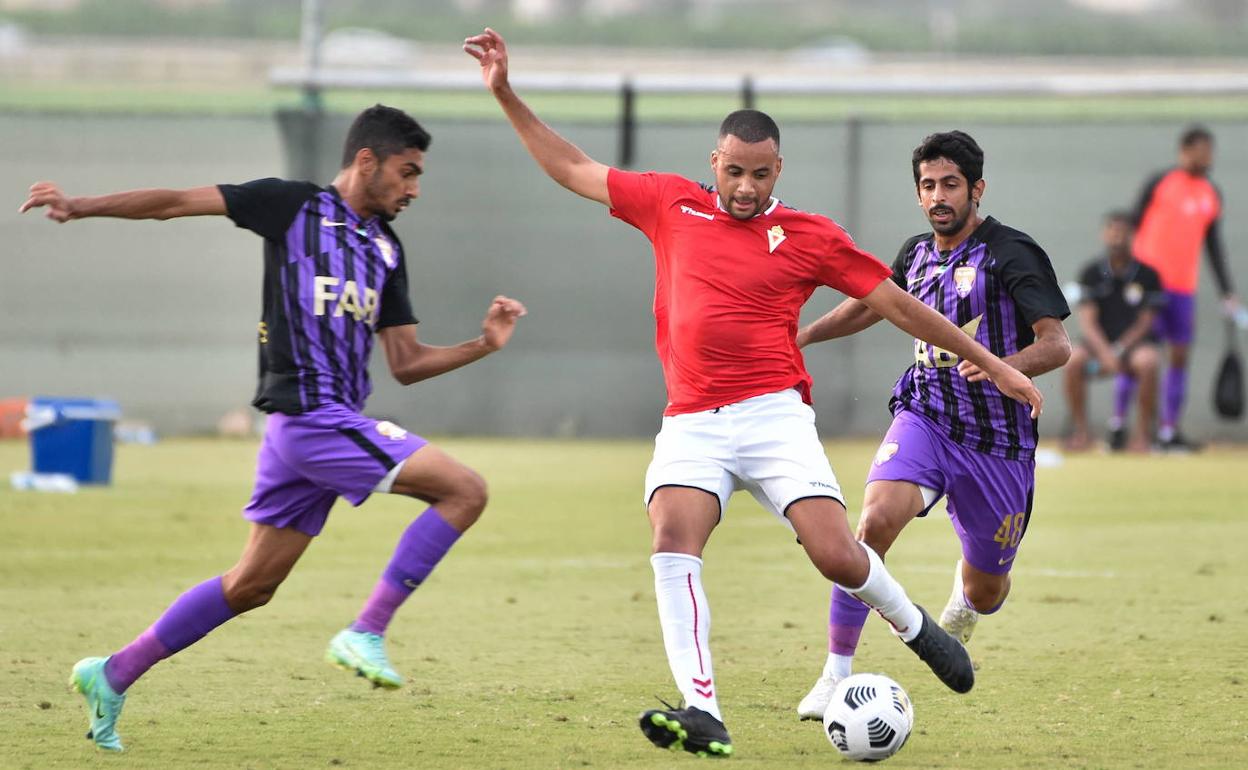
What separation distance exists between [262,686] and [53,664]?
94 cm

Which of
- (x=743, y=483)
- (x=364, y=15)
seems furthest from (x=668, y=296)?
(x=364, y=15)

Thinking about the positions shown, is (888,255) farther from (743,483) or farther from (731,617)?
(743,483)

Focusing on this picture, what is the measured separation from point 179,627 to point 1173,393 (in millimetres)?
13339

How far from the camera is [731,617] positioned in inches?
338

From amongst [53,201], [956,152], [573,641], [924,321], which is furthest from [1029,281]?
[53,201]

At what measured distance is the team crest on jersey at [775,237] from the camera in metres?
6.05

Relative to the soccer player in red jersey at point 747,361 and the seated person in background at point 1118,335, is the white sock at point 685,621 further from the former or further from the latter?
the seated person in background at point 1118,335

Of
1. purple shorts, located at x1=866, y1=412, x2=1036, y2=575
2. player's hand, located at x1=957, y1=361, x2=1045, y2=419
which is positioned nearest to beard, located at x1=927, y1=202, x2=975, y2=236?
purple shorts, located at x1=866, y1=412, x2=1036, y2=575

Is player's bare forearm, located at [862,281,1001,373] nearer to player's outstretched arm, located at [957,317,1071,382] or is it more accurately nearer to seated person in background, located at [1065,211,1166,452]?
player's outstretched arm, located at [957,317,1071,382]

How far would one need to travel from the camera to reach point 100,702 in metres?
5.76

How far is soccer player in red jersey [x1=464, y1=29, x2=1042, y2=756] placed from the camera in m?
5.84

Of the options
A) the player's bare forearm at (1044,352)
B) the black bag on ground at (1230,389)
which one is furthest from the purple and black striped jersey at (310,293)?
the black bag on ground at (1230,389)

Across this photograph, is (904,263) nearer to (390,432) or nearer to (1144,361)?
(390,432)

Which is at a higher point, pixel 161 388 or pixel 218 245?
pixel 218 245
